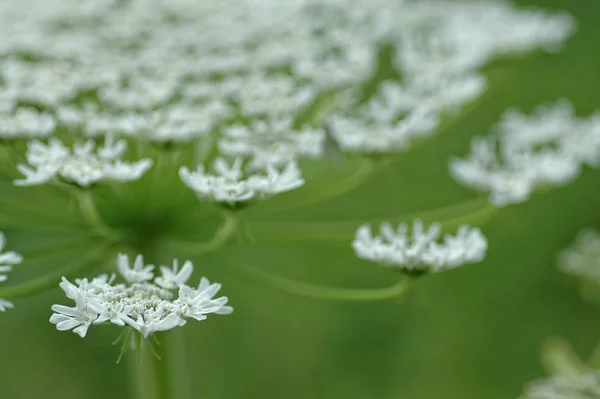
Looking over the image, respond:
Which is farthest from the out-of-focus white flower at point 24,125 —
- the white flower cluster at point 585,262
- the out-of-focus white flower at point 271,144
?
the white flower cluster at point 585,262

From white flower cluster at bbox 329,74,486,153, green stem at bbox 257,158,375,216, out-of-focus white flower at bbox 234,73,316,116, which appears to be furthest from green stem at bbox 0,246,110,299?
white flower cluster at bbox 329,74,486,153

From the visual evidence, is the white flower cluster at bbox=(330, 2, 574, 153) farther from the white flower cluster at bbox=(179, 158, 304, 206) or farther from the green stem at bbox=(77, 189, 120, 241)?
the green stem at bbox=(77, 189, 120, 241)

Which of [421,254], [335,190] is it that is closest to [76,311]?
[421,254]

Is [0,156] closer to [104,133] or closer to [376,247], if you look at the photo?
[104,133]

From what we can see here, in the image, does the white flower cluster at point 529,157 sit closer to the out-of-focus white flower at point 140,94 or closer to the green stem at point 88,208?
the out-of-focus white flower at point 140,94

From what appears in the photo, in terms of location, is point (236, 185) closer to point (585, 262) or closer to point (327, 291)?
point (327, 291)

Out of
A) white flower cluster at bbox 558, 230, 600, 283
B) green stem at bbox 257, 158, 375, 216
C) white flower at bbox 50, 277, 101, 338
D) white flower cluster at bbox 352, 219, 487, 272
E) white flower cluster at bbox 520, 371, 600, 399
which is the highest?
green stem at bbox 257, 158, 375, 216
